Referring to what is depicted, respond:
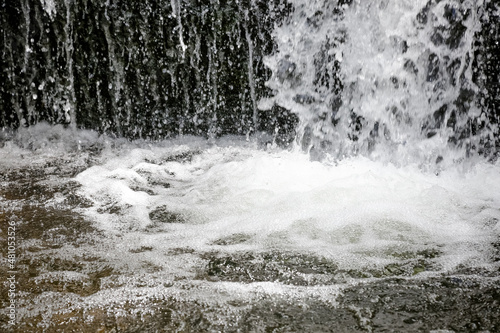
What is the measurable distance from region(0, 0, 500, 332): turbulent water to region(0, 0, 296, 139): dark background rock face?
0.46 ft

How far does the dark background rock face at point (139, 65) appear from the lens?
4922 millimetres

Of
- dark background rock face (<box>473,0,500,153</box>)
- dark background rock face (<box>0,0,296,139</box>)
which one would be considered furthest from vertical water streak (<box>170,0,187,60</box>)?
dark background rock face (<box>473,0,500,153</box>)

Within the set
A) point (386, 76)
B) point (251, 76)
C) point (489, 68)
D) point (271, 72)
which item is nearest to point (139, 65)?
point (251, 76)

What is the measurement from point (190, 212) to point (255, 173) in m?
0.89

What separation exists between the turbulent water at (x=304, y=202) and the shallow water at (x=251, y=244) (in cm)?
1

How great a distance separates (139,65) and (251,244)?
3026mm

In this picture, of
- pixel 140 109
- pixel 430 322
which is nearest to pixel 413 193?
pixel 430 322

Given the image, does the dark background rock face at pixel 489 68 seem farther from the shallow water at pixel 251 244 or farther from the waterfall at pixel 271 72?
the shallow water at pixel 251 244

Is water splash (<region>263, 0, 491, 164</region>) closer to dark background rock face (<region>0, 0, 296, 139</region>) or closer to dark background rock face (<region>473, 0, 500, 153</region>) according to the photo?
dark background rock face (<region>473, 0, 500, 153</region>)

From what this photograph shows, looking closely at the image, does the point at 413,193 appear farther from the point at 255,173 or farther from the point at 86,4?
the point at 86,4

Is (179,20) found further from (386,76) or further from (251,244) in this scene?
(251,244)

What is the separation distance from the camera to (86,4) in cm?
489

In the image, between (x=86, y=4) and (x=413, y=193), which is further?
(x=86, y=4)

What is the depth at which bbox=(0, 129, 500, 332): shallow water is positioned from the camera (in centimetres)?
221
